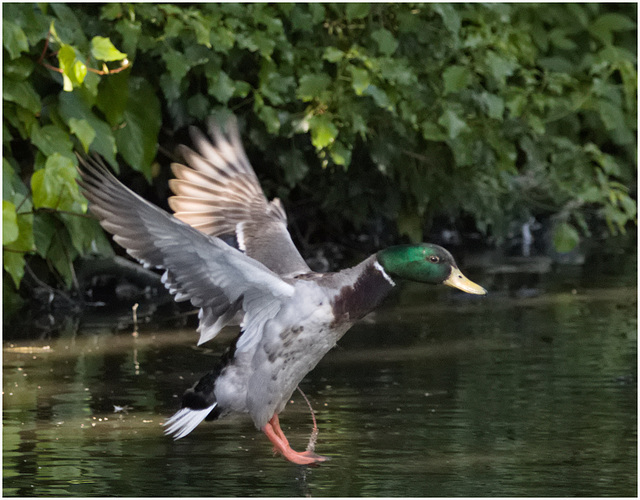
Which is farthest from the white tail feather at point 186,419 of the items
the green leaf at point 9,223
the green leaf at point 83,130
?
the green leaf at point 83,130

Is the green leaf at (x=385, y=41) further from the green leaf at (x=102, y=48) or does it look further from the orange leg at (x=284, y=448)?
the orange leg at (x=284, y=448)

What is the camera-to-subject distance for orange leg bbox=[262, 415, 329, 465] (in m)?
4.67

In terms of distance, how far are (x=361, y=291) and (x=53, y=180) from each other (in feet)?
7.75

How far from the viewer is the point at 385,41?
8930mm

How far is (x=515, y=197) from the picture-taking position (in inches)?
465

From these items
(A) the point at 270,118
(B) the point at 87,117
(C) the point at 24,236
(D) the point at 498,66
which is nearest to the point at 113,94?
(B) the point at 87,117

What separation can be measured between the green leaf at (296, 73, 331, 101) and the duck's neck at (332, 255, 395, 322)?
4.06 metres

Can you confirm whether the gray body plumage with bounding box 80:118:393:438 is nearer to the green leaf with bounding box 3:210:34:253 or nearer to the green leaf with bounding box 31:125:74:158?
the green leaf with bounding box 3:210:34:253

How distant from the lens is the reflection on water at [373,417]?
4469mm

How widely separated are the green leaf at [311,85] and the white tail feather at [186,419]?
414 centimetres

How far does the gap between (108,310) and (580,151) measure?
4160 millimetres

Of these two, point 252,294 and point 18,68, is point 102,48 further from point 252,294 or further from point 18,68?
point 252,294

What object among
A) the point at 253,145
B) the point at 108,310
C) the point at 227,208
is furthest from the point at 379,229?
the point at 227,208

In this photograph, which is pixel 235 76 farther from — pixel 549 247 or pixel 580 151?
pixel 549 247
